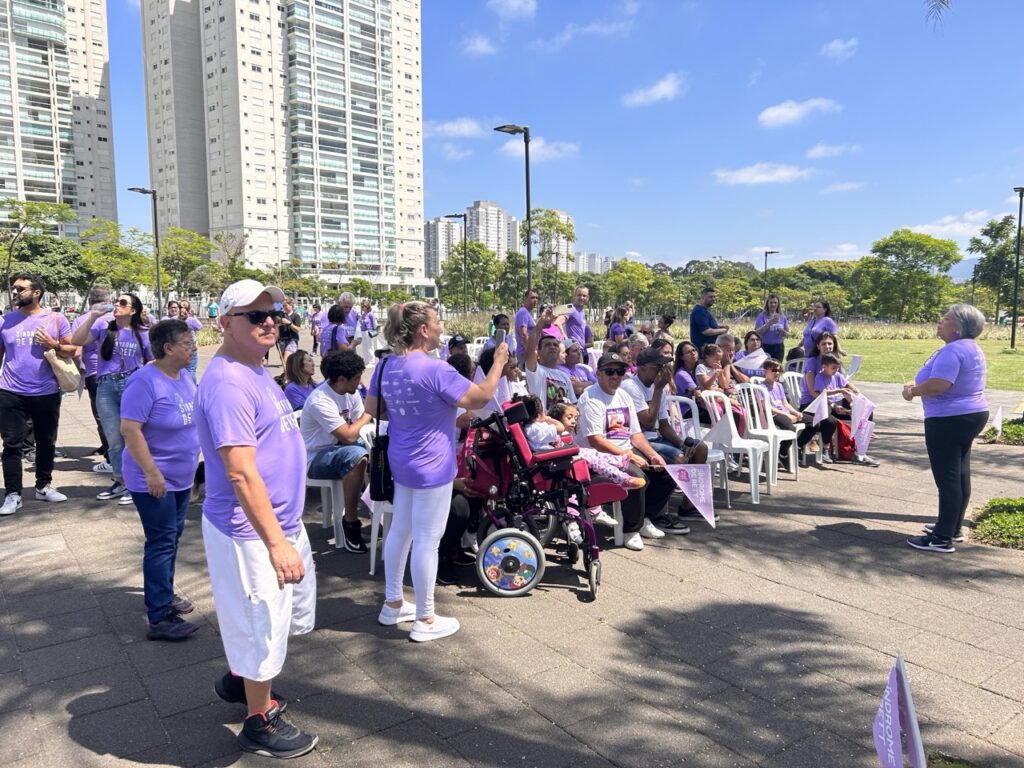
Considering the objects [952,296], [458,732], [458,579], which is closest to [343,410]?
[458,579]

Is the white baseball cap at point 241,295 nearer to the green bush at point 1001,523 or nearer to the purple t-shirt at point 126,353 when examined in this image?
the purple t-shirt at point 126,353

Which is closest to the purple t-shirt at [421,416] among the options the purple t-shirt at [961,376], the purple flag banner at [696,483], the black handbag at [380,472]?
the black handbag at [380,472]

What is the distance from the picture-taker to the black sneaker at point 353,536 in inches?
194

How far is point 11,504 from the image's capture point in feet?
18.7

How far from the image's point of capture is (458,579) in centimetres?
443

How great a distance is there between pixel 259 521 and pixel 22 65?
377 feet

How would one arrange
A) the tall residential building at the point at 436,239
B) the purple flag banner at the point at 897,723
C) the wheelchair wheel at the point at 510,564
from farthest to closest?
the tall residential building at the point at 436,239 < the wheelchair wheel at the point at 510,564 < the purple flag banner at the point at 897,723

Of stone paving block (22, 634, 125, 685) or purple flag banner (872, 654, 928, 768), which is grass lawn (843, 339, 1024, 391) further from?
stone paving block (22, 634, 125, 685)

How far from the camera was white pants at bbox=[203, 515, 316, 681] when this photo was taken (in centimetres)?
240

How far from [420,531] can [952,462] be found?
3.97 m

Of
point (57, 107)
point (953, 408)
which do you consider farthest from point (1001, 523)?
point (57, 107)

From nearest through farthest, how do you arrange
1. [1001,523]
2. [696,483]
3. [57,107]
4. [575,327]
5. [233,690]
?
[233,690] < [696,483] < [1001,523] < [575,327] < [57,107]

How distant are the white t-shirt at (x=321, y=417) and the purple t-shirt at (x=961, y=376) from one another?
427 cm

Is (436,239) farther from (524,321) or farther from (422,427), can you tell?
(422,427)
